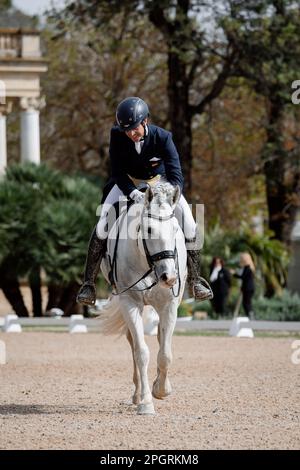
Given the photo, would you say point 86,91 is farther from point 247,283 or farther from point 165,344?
point 165,344

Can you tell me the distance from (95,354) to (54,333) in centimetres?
592

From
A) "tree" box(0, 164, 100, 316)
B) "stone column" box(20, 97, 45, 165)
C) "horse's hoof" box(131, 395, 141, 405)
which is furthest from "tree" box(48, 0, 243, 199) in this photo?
"horse's hoof" box(131, 395, 141, 405)

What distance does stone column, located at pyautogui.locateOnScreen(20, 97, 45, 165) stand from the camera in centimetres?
3984

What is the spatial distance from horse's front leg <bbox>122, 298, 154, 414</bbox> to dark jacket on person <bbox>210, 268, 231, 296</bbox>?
15.9 metres

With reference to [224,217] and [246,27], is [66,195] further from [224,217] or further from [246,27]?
[224,217]

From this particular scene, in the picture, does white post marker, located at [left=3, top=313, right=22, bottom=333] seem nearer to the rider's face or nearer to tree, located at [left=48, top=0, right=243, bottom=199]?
tree, located at [left=48, top=0, right=243, bottom=199]

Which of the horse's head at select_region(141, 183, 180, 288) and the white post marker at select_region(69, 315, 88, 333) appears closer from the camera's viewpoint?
the horse's head at select_region(141, 183, 180, 288)

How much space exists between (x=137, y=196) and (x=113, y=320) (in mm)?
1838

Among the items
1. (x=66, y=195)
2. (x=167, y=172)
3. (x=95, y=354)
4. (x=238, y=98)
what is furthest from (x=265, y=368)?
(x=238, y=98)

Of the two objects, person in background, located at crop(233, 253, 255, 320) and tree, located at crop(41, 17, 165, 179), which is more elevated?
tree, located at crop(41, 17, 165, 179)

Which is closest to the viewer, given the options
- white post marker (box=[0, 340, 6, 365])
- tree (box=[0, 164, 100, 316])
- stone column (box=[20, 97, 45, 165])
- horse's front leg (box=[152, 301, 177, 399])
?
horse's front leg (box=[152, 301, 177, 399])

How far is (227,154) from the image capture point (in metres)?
41.8

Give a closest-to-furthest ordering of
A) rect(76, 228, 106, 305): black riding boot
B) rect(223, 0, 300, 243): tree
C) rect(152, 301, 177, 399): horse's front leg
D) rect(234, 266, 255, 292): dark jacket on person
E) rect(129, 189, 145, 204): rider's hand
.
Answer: rect(129, 189, 145, 204): rider's hand, rect(152, 301, 177, 399): horse's front leg, rect(76, 228, 106, 305): black riding boot, rect(234, 266, 255, 292): dark jacket on person, rect(223, 0, 300, 243): tree
